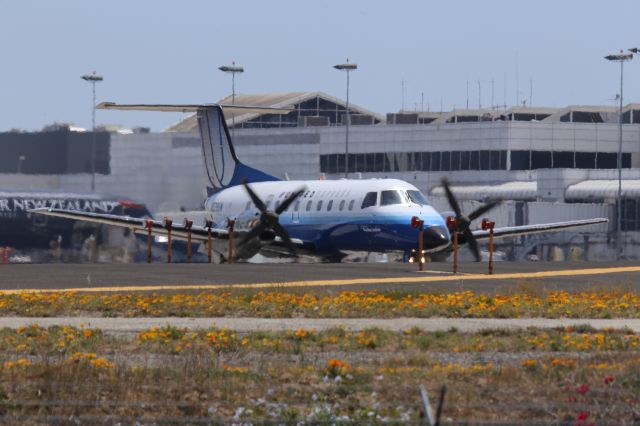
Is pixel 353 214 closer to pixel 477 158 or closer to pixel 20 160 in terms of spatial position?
pixel 477 158

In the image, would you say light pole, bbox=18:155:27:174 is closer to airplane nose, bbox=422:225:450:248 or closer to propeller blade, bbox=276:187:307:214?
propeller blade, bbox=276:187:307:214

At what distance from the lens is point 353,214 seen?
197 ft

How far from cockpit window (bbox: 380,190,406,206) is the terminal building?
40526 millimetres

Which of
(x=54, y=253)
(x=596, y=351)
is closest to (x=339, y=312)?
(x=596, y=351)

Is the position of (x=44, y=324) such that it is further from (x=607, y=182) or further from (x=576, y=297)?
(x=607, y=182)

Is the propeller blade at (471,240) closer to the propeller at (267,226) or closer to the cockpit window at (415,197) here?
the cockpit window at (415,197)

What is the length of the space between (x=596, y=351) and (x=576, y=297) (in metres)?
11.9

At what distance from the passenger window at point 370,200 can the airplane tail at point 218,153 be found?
1197cm

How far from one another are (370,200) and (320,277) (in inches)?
598

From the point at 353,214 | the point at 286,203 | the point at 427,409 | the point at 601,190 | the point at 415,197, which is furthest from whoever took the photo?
the point at 601,190

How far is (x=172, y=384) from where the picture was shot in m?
19.5

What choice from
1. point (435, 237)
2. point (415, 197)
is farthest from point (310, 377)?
point (415, 197)

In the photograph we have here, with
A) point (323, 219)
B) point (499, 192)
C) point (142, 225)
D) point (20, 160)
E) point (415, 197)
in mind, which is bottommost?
point (142, 225)

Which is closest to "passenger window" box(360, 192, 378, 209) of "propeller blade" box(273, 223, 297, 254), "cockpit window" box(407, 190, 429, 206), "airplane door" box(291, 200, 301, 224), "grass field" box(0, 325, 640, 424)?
"cockpit window" box(407, 190, 429, 206)
